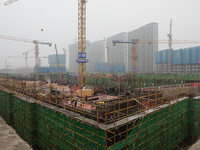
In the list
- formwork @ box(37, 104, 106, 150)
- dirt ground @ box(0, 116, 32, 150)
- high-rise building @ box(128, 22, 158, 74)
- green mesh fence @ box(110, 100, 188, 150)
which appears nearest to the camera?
dirt ground @ box(0, 116, 32, 150)

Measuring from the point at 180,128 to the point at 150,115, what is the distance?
12.1 ft

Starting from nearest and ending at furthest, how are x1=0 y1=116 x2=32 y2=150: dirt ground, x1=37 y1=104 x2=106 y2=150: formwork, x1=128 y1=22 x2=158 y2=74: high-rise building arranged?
x1=0 y1=116 x2=32 y2=150: dirt ground → x1=37 y1=104 x2=106 y2=150: formwork → x1=128 y1=22 x2=158 y2=74: high-rise building

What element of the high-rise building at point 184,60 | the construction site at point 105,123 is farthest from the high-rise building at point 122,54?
the construction site at point 105,123

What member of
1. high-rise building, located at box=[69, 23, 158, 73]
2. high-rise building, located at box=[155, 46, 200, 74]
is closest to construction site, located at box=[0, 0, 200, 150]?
high-rise building, located at box=[155, 46, 200, 74]

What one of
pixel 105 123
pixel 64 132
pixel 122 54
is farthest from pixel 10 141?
pixel 122 54

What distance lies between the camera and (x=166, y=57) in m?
77.4

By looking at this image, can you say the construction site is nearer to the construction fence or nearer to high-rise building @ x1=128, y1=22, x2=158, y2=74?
the construction fence

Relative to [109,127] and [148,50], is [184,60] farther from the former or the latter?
[109,127]

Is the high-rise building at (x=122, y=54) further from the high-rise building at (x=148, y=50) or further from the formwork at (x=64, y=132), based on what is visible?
the formwork at (x=64, y=132)

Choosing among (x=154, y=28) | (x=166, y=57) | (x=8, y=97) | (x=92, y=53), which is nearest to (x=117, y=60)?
(x=92, y=53)

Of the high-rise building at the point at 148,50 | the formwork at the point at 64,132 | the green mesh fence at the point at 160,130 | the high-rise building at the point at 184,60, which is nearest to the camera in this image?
the formwork at the point at 64,132

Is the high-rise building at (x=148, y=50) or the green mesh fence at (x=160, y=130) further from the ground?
the high-rise building at (x=148, y=50)

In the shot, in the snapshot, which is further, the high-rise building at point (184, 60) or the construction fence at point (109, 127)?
the high-rise building at point (184, 60)

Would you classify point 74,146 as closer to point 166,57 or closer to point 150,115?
point 150,115
